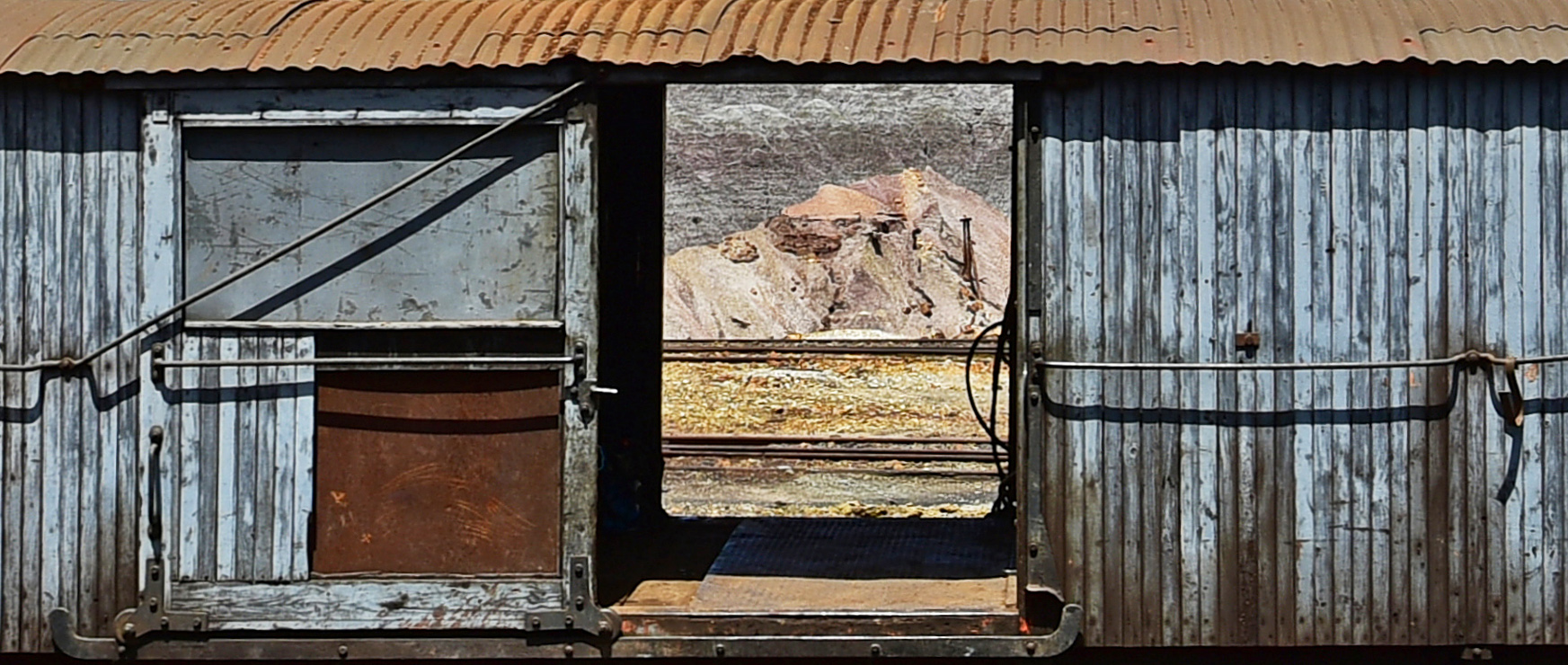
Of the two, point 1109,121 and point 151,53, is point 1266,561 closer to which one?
point 1109,121

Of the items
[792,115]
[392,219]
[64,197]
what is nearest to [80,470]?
[64,197]

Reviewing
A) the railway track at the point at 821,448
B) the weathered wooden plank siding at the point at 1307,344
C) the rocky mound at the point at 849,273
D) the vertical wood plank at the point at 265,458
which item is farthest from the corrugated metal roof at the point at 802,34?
the rocky mound at the point at 849,273

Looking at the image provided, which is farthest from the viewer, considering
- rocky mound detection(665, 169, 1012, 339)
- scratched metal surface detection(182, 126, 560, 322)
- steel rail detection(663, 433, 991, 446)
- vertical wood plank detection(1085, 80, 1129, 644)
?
rocky mound detection(665, 169, 1012, 339)

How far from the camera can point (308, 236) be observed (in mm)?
6391

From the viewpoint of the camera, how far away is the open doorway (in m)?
8.02

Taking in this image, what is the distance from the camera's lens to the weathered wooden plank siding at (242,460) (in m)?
6.62

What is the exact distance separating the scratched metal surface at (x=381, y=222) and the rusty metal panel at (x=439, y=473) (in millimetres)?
292

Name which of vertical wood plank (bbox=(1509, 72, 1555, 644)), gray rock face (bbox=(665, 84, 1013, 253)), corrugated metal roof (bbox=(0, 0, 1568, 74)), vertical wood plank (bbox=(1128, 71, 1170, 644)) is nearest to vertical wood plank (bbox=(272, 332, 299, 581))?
corrugated metal roof (bbox=(0, 0, 1568, 74))

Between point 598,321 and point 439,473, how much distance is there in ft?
2.83

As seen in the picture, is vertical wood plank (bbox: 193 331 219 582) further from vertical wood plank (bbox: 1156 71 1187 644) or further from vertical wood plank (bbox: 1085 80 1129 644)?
vertical wood plank (bbox: 1156 71 1187 644)

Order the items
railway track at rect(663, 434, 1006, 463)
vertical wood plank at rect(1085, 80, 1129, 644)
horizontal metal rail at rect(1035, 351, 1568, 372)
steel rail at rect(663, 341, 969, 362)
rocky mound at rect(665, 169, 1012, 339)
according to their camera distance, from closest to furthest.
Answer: horizontal metal rail at rect(1035, 351, 1568, 372) < vertical wood plank at rect(1085, 80, 1129, 644) < railway track at rect(663, 434, 1006, 463) < steel rail at rect(663, 341, 969, 362) < rocky mound at rect(665, 169, 1012, 339)

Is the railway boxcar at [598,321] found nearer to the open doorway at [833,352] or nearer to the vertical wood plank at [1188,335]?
the vertical wood plank at [1188,335]

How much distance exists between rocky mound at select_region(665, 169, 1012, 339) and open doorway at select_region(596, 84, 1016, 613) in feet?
0.19

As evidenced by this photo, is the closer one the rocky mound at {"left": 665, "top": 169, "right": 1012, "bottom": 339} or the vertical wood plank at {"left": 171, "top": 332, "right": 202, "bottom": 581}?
the vertical wood plank at {"left": 171, "top": 332, "right": 202, "bottom": 581}
